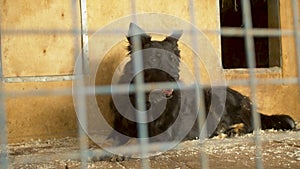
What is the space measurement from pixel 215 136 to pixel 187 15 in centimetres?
131

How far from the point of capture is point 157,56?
3230 millimetres

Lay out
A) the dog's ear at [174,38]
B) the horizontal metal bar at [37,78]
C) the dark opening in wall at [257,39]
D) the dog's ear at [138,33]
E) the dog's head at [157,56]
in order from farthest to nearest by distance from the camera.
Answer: the dark opening in wall at [257,39]
the horizontal metal bar at [37,78]
the dog's ear at [174,38]
the dog's head at [157,56]
the dog's ear at [138,33]

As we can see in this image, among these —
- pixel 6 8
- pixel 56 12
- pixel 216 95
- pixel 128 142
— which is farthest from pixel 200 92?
pixel 6 8

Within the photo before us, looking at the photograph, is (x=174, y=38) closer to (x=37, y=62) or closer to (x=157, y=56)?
(x=157, y=56)

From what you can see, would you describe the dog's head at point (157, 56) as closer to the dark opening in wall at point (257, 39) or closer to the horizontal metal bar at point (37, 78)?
the horizontal metal bar at point (37, 78)

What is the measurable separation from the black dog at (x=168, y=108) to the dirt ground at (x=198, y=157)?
7.4 inches

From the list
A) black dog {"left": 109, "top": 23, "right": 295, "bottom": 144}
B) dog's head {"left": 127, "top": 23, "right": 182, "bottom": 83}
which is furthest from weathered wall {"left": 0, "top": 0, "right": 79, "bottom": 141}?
dog's head {"left": 127, "top": 23, "right": 182, "bottom": 83}

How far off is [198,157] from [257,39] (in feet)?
13.0

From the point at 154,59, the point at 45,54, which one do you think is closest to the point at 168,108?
the point at 154,59

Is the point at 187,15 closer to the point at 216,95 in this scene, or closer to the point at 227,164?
the point at 216,95

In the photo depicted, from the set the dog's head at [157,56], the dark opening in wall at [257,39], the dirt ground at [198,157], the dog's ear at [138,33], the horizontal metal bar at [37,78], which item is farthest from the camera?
the dark opening in wall at [257,39]

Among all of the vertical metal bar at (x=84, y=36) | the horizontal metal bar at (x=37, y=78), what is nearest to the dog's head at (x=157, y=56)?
the vertical metal bar at (x=84, y=36)

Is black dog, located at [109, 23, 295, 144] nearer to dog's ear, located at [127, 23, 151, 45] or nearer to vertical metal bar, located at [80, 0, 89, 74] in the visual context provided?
dog's ear, located at [127, 23, 151, 45]

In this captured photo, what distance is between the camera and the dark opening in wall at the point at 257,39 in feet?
15.5
